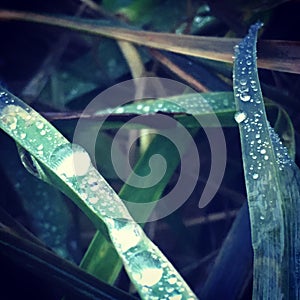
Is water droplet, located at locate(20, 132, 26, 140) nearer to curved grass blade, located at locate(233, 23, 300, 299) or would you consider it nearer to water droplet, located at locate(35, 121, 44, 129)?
water droplet, located at locate(35, 121, 44, 129)

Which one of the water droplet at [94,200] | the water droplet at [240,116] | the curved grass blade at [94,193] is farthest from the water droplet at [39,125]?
the water droplet at [240,116]

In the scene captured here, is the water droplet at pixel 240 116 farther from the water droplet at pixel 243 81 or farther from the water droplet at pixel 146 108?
the water droplet at pixel 146 108

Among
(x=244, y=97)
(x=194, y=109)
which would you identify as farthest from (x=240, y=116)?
(x=194, y=109)

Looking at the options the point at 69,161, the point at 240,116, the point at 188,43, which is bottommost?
the point at 69,161

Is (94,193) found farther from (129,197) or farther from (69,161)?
(129,197)

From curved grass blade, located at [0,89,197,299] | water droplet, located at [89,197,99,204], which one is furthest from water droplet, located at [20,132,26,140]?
water droplet, located at [89,197,99,204]

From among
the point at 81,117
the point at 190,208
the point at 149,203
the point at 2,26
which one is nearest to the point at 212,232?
the point at 190,208
